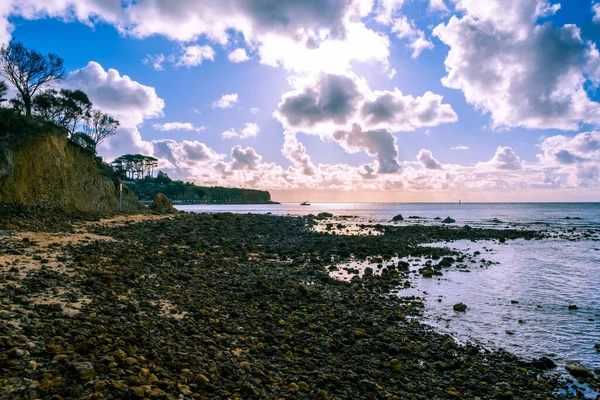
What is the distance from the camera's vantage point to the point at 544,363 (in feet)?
25.8

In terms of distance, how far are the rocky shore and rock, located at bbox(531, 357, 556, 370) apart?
0.11 feet

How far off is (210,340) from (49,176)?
27000 millimetres

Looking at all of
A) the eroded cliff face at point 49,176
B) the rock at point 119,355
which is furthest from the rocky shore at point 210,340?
the eroded cliff face at point 49,176

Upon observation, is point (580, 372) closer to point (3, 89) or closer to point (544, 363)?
point (544, 363)

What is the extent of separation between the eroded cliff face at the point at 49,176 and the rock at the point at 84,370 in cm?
2272

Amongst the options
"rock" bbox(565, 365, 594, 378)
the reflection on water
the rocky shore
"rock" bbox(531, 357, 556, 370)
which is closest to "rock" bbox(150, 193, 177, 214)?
the rocky shore

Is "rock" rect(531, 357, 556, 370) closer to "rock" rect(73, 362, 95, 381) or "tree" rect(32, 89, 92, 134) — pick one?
"rock" rect(73, 362, 95, 381)

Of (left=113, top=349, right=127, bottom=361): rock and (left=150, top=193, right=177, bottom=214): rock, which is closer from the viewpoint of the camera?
(left=113, top=349, right=127, bottom=361): rock

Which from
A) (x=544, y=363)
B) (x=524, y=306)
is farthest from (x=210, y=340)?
(x=524, y=306)

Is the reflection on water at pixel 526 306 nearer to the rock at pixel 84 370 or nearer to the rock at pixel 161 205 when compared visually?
the rock at pixel 84 370

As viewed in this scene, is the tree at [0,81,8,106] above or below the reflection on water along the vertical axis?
A: above

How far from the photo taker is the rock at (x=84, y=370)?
4695 millimetres

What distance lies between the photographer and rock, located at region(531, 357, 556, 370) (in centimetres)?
782

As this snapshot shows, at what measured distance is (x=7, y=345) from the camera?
16.8ft
